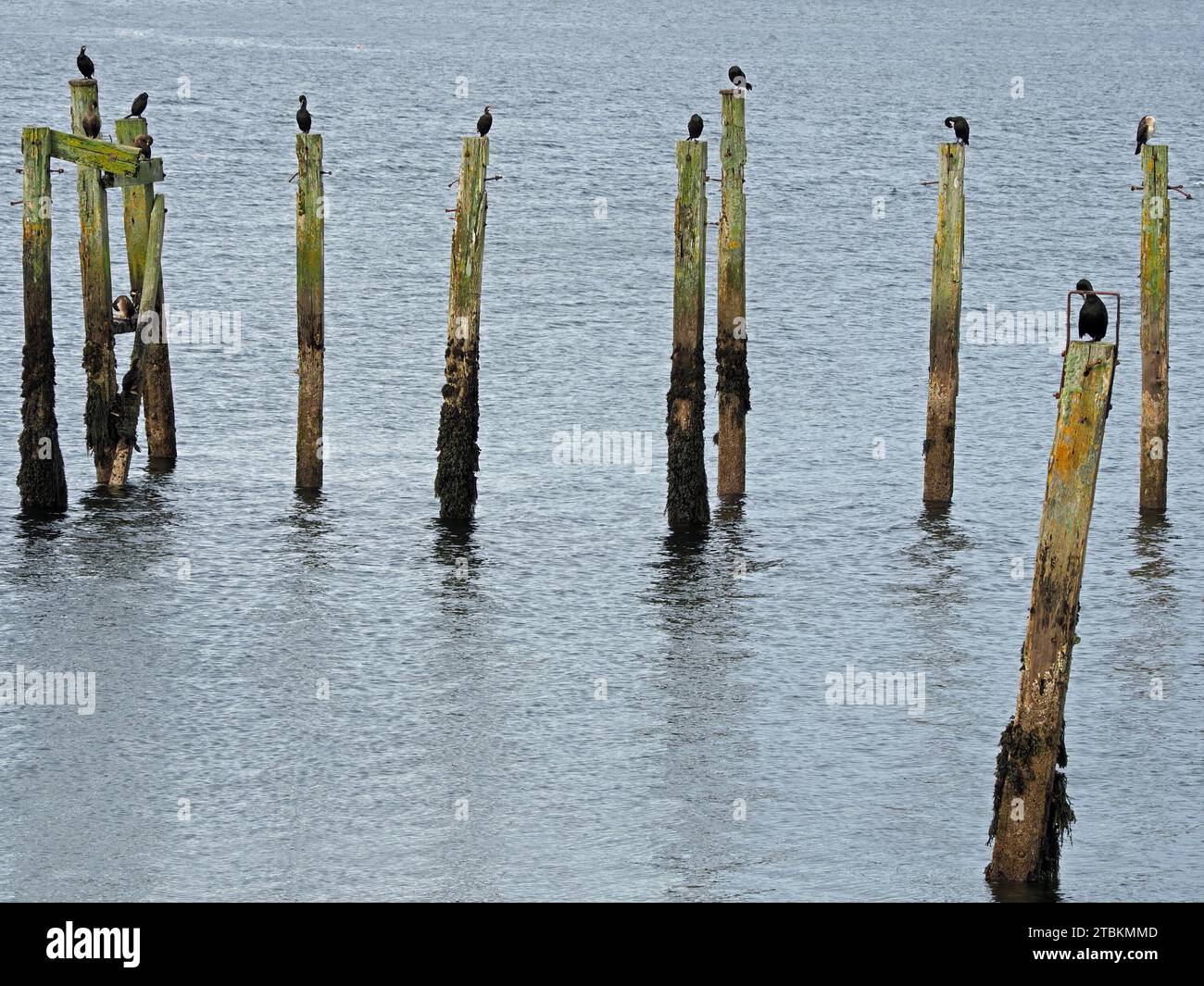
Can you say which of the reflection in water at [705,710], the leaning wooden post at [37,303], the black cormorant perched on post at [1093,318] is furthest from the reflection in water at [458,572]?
the black cormorant perched on post at [1093,318]

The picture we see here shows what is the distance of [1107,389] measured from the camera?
53.7 feet

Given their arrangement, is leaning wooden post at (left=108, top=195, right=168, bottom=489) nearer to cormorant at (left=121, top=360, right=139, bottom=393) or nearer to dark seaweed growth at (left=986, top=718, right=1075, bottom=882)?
cormorant at (left=121, top=360, right=139, bottom=393)

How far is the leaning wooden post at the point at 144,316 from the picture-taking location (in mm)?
29500

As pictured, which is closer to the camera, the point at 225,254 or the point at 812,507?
the point at 812,507

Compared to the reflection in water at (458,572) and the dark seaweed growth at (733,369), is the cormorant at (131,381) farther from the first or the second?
the dark seaweed growth at (733,369)

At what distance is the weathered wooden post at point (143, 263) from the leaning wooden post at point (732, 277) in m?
7.57

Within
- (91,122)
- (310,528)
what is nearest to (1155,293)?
(310,528)

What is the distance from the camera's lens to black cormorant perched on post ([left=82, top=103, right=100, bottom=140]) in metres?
28.7

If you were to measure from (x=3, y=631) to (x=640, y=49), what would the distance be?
78.9 meters

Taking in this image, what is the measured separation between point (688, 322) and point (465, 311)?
2817mm

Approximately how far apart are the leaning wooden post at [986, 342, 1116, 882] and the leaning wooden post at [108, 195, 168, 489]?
15.6 meters
